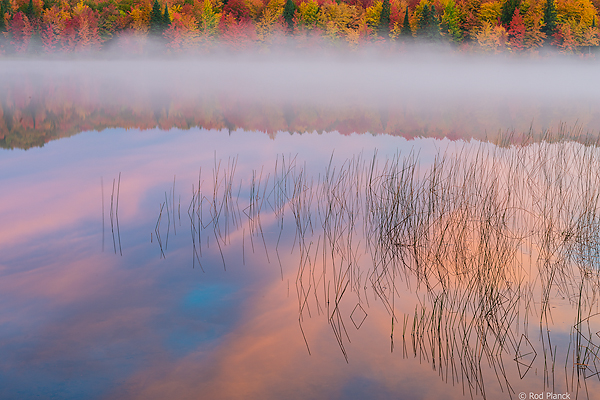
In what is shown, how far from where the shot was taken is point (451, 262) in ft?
16.5

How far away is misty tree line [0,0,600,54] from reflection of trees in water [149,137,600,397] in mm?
65466

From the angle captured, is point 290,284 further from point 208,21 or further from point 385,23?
point 208,21

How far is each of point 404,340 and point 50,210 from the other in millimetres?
5324

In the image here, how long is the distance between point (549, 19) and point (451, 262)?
67426mm

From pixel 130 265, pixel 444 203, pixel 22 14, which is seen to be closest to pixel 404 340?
pixel 130 265

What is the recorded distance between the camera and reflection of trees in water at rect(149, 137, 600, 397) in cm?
356

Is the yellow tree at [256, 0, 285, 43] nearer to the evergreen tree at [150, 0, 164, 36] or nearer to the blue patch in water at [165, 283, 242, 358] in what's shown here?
the evergreen tree at [150, 0, 164, 36]

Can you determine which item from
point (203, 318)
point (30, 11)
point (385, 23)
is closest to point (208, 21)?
point (385, 23)

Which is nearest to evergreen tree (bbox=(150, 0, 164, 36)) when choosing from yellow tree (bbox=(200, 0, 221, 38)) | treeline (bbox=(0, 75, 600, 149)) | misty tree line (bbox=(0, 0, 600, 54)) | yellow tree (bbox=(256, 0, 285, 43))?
misty tree line (bbox=(0, 0, 600, 54))

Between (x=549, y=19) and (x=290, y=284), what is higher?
(x=549, y=19)

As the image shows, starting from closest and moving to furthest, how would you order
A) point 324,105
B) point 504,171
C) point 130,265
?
point 130,265 < point 504,171 < point 324,105

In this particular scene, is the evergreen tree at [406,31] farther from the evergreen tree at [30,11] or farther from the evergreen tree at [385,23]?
the evergreen tree at [30,11]

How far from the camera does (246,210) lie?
6883mm

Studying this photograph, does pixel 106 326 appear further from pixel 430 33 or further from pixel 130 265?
pixel 430 33
